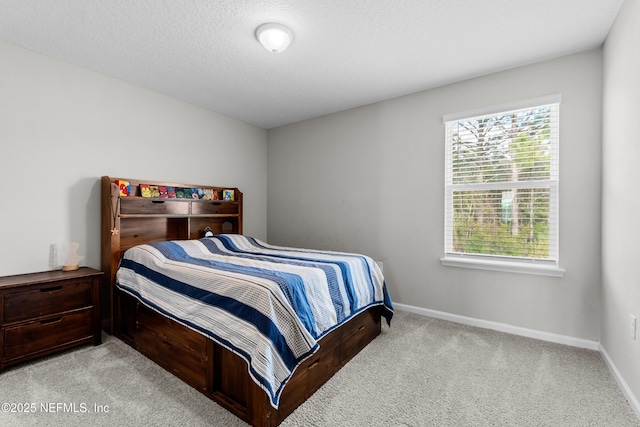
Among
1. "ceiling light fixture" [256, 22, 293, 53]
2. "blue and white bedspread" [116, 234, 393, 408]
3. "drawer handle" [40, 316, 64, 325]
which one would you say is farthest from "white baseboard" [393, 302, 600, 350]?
"drawer handle" [40, 316, 64, 325]

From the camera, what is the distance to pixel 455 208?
312 cm

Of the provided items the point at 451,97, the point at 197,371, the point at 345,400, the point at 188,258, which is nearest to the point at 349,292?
the point at 345,400

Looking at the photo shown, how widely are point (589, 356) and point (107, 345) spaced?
3.88 m

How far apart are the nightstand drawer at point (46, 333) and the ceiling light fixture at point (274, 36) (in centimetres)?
255

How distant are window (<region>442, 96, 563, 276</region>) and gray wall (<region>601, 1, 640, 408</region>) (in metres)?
0.37

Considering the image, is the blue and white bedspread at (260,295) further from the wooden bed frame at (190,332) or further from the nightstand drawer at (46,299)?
the nightstand drawer at (46,299)

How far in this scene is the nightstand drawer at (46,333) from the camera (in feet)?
6.91

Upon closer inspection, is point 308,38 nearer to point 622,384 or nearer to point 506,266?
point 506,266

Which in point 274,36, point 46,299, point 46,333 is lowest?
point 46,333

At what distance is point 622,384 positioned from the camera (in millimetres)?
1896

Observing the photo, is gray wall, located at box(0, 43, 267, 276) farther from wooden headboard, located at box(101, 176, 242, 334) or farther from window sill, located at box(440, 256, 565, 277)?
window sill, located at box(440, 256, 565, 277)

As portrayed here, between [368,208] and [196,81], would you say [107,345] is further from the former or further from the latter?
[368,208]

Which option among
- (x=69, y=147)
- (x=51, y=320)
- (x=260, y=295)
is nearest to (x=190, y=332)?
(x=260, y=295)

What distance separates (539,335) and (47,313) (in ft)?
13.2
